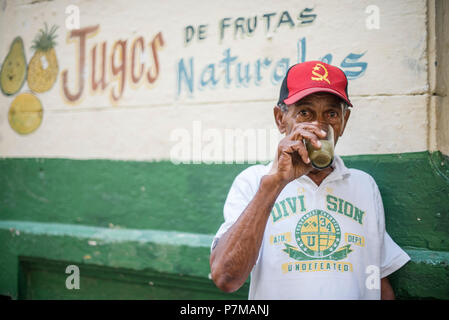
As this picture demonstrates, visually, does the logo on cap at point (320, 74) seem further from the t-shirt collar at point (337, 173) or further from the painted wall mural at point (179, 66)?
the painted wall mural at point (179, 66)

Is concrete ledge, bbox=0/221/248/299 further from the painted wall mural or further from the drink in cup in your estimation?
the drink in cup

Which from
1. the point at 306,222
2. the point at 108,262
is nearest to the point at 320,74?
the point at 306,222

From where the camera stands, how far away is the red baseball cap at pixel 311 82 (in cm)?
164

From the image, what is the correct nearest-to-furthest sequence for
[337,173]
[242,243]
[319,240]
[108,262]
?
[242,243] → [319,240] → [337,173] → [108,262]

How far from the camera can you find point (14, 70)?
10.1ft

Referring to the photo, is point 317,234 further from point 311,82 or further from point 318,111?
point 311,82

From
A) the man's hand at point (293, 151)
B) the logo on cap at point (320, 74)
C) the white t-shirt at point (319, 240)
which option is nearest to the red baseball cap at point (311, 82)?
the logo on cap at point (320, 74)

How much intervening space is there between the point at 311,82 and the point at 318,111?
0.13 meters

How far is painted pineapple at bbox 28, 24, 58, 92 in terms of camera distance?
2.97m

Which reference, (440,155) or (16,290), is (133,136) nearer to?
(16,290)

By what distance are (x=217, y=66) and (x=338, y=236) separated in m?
1.43

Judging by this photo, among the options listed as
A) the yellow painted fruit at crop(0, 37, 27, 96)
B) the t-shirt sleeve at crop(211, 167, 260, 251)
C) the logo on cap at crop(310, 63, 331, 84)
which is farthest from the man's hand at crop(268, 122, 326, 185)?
the yellow painted fruit at crop(0, 37, 27, 96)

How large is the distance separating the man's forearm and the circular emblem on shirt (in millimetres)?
260

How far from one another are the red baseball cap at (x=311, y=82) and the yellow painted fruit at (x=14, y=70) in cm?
238
